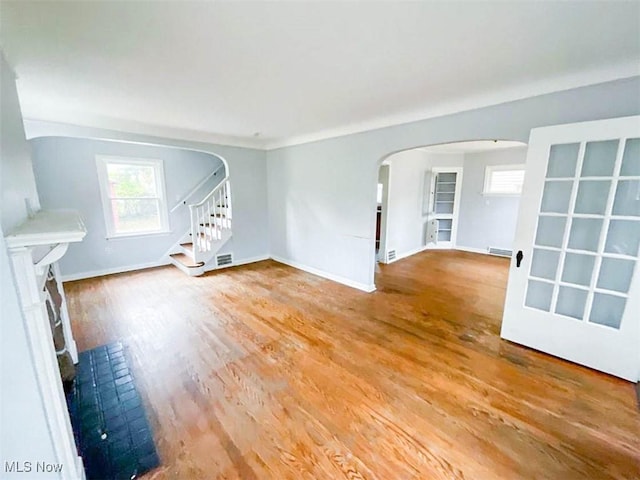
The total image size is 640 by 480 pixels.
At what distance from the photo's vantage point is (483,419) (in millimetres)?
1766

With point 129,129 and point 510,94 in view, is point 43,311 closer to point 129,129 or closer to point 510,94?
point 129,129

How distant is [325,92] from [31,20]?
199cm

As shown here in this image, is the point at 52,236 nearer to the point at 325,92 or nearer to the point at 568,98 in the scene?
the point at 325,92

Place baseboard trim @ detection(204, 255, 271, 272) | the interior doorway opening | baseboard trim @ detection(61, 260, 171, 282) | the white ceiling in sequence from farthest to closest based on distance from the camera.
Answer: the interior doorway opening → baseboard trim @ detection(204, 255, 271, 272) → baseboard trim @ detection(61, 260, 171, 282) → the white ceiling

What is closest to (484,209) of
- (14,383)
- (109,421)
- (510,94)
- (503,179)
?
(503,179)

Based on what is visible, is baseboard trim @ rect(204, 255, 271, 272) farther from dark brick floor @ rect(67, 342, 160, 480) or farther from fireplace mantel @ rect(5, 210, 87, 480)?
fireplace mantel @ rect(5, 210, 87, 480)

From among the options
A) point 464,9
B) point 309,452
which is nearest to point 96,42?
point 464,9

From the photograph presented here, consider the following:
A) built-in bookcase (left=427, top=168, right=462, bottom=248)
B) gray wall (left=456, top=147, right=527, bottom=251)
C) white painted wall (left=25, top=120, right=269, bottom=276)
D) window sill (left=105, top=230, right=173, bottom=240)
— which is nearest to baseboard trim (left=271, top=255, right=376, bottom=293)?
white painted wall (left=25, top=120, right=269, bottom=276)

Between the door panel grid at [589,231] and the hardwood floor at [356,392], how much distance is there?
0.62 meters

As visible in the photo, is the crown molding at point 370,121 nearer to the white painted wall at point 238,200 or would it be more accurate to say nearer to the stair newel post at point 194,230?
the white painted wall at point 238,200

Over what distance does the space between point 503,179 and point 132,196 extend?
25.5ft

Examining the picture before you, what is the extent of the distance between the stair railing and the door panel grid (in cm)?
462

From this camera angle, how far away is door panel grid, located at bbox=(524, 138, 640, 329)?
2.02m

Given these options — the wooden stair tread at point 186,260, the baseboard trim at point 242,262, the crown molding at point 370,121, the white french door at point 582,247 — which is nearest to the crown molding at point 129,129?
the crown molding at point 370,121
